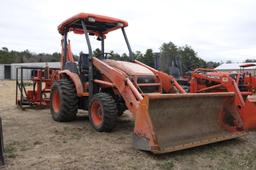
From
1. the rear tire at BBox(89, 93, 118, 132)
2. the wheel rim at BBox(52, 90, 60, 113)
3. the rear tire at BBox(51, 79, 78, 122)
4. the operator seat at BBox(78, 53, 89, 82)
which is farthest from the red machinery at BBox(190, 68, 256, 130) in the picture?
the wheel rim at BBox(52, 90, 60, 113)

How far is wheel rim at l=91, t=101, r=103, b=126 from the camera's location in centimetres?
637

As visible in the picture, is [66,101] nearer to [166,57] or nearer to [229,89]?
[229,89]

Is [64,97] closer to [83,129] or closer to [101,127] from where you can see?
[83,129]

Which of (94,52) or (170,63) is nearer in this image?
(94,52)

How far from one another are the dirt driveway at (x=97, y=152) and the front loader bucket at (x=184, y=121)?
16 centimetres

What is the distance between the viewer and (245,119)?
6094 millimetres

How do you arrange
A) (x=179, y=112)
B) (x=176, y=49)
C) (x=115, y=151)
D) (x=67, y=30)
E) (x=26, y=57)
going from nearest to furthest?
(x=115, y=151), (x=179, y=112), (x=67, y=30), (x=176, y=49), (x=26, y=57)

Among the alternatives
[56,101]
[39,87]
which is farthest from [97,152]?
[39,87]

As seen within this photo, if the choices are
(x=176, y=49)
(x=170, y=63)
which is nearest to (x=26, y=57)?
(x=176, y=49)

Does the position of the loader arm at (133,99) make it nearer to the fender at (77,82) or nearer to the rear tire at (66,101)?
the fender at (77,82)

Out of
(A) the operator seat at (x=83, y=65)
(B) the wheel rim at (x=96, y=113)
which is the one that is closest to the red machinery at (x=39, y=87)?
(A) the operator seat at (x=83, y=65)

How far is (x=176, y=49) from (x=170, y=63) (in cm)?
2797

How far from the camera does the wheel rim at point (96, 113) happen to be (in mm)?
6367

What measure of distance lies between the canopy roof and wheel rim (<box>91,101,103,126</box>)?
6.78 feet
